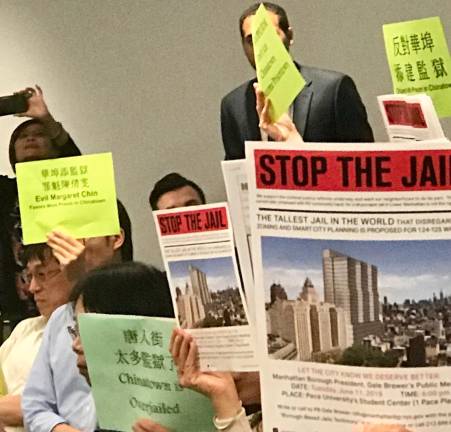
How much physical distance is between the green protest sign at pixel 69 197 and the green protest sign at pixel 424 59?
574 mm

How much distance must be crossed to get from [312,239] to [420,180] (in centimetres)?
15

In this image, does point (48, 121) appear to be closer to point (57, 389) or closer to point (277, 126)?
point (57, 389)

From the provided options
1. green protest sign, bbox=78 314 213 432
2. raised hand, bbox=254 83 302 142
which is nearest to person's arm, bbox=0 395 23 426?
green protest sign, bbox=78 314 213 432

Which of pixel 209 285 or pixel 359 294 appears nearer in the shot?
pixel 359 294

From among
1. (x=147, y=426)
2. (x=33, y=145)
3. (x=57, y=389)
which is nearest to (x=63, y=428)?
(x=57, y=389)

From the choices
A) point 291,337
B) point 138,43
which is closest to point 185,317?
point 291,337

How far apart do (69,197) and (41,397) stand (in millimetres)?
440

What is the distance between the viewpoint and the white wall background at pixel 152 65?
1.59 m

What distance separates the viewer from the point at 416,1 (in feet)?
5.12

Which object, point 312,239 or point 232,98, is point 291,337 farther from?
point 232,98

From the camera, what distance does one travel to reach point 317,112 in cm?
149

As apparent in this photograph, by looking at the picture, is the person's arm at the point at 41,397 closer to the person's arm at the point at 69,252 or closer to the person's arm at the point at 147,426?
the person's arm at the point at 69,252

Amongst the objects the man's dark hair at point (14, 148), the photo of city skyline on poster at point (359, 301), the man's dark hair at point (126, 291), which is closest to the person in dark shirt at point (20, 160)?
the man's dark hair at point (14, 148)

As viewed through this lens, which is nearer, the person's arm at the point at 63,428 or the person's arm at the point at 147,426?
the person's arm at the point at 147,426
